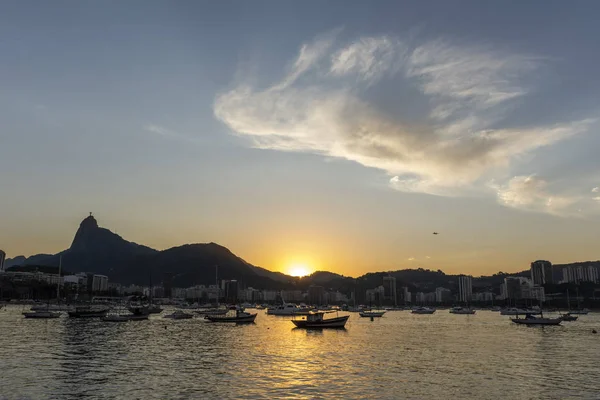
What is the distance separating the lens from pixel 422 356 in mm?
52156

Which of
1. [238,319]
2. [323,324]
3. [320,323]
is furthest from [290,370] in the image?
[238,319]

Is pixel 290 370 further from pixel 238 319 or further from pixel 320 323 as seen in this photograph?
pixel 238 319

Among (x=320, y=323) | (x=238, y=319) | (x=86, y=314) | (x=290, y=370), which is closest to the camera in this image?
(x=290, y=370)

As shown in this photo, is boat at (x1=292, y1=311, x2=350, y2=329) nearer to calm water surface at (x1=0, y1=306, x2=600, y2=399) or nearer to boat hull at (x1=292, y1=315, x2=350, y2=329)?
boat hull at (x1=292, y1=315, x2=350, y2=329)

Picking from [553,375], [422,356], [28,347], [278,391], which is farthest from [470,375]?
[28,347]

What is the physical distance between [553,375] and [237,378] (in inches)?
1121

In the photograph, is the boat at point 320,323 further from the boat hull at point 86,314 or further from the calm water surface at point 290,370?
the boat hull at point 86,314

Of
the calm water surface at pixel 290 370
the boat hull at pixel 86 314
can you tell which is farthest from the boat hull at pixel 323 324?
the boat hull at pixel 86 314

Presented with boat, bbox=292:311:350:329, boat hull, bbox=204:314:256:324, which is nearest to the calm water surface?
boat, bbox=292:311:350:329

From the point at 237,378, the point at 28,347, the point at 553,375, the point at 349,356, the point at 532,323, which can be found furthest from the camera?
the point at 532,323

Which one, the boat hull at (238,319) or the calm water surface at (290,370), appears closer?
the calm water surface at (290,370)

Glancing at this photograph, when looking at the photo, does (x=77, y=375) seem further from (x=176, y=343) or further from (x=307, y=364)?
(x=176, y=343)

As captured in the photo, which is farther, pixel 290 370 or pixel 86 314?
pixel 86 314

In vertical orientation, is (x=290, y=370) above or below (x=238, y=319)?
above
